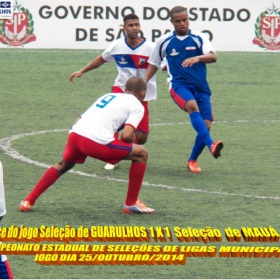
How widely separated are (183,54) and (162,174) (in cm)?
147

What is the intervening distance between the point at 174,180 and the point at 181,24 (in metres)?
1.91

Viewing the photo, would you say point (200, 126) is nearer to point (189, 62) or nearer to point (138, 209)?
point (189, 62)

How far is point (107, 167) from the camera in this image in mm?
12094

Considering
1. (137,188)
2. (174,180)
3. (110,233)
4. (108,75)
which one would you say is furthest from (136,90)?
(108,75)

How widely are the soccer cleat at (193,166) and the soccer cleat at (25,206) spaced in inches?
119

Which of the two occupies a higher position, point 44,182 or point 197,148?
point 44,182

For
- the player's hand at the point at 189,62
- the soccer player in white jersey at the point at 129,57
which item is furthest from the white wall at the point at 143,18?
the player's hand at the point at 189,62

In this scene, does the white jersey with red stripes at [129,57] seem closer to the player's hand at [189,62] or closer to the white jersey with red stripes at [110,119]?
the player's hand at [189,62]

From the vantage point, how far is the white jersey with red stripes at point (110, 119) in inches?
362

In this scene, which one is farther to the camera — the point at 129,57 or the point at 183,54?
the point at 129,57

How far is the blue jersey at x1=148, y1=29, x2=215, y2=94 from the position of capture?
39.3 ft

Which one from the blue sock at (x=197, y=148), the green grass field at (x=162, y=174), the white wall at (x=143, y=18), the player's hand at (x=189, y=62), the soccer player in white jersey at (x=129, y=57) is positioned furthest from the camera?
the white wall at (x=143, y=18)

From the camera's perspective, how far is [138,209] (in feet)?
31.1

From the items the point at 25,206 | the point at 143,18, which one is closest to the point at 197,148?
the point at 25,206
